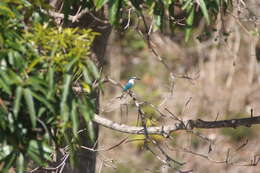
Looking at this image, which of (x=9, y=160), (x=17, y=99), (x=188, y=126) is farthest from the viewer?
(x=188, y=126)

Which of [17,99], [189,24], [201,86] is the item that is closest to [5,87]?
[17,99]

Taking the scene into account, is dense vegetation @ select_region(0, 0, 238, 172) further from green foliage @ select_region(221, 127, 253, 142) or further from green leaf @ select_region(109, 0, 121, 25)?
green foliage @ select_region(221, 127, 253, 142)

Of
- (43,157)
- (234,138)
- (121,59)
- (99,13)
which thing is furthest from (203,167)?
(43,157)

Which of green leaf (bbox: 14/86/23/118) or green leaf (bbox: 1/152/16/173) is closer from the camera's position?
green leaf (bbox: 14/86/23/118)

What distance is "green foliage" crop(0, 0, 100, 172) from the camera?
2.46 metres

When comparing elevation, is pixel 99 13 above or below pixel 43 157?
above

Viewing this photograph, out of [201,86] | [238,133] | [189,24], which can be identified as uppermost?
[189,24]

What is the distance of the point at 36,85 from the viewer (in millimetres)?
2443

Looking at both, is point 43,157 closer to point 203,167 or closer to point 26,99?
point 26,99

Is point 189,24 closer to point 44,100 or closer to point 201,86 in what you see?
point 44,100

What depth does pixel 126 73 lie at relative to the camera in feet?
37.6

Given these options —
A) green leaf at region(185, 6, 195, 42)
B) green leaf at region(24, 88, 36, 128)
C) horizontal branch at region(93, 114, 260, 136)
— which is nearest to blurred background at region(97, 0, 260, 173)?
horizontal branch at region(93, 114, 260, 136)

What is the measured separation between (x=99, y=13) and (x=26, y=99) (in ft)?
6.56

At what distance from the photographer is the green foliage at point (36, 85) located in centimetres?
246
